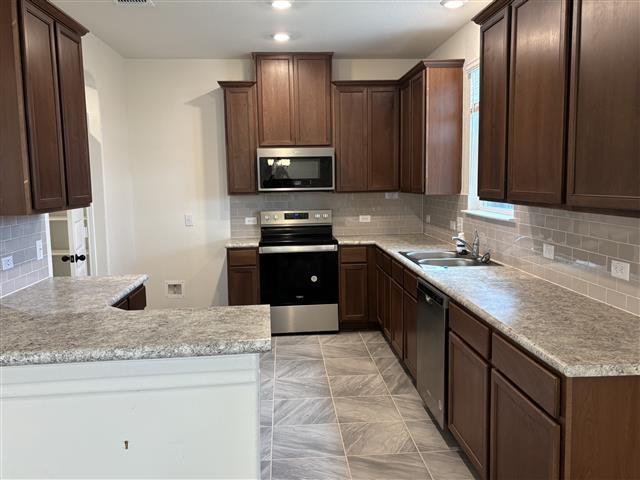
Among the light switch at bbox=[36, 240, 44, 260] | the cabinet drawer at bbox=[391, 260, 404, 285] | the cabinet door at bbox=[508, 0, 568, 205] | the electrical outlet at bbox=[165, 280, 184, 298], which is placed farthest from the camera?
the electrical outlet at bbox=[165, 280, 184, 298]

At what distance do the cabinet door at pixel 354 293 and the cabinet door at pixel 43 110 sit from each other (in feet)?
8.92

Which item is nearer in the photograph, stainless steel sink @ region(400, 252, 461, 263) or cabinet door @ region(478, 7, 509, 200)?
cabinet door @ region(478, 7, 509, 200)

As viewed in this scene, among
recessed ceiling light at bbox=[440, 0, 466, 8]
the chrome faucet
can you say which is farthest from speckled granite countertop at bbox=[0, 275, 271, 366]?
recessed ceiling light at bbox=[440, 0, 466, 8]

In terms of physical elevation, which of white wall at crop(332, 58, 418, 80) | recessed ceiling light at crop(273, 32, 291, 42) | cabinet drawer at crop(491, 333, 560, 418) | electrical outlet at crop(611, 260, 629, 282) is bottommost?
cabinet drawer at crop(491, 333, 560, 418)

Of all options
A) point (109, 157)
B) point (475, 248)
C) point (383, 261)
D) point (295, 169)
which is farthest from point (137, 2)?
point (475, 248)

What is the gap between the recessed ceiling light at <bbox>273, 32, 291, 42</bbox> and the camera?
4.15 metres

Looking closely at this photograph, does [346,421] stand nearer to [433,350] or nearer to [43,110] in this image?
[433,350]

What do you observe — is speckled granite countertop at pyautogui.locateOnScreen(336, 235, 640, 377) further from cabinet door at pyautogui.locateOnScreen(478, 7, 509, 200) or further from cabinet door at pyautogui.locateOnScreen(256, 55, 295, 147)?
cabinet door at pyautogui.locateOnScreen(256, 55, 295, 147)

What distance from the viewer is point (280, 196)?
5129 millimetres

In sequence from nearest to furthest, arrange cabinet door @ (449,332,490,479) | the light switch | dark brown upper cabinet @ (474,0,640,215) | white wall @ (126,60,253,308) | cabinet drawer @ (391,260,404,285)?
dark brown upper cabinet @ (474,0,640,215) → cabinet door @ (449,332,490,479) → the light switch → cabinet drawer @ (391,260,404,285) → white wall @ (126,60,253,308)

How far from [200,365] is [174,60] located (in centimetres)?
403

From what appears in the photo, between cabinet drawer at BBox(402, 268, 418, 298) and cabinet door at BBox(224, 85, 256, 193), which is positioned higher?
cabinet door at BBox(224, 85, 256, 193)

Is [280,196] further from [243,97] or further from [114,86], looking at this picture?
[114,86]

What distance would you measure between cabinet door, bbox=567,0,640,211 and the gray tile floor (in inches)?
62.3
